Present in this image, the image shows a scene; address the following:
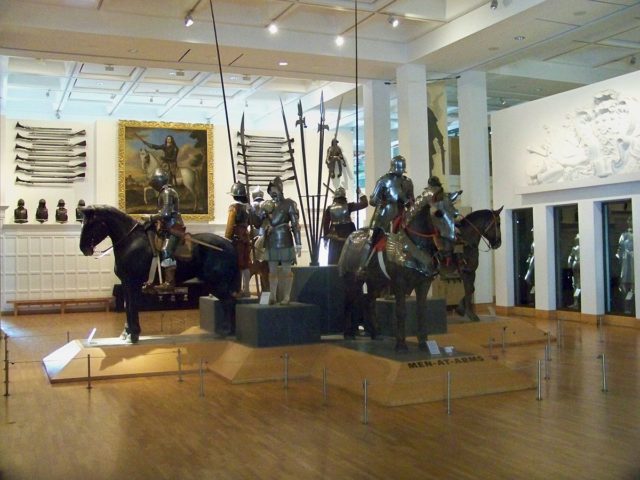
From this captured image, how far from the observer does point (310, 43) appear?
15.1 m

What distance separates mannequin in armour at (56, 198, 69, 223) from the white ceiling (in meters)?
3.00

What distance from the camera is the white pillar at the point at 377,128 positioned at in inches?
675

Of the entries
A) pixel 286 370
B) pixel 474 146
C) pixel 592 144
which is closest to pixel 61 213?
pixel 474 146

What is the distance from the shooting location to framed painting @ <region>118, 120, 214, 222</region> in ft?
68.6

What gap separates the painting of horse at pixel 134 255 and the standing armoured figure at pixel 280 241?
3.61ft

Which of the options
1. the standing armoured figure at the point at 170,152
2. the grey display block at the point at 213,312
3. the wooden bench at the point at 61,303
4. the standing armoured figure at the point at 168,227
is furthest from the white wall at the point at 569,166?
the wooden bench at the point at 61,303

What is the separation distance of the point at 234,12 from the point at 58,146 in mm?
8355

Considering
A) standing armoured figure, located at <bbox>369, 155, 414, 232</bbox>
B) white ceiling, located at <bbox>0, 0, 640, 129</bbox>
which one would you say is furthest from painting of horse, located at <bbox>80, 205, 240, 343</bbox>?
white ceiling, located at <bbox>0, 0, 640, 129</bbox>

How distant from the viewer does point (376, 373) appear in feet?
26.3

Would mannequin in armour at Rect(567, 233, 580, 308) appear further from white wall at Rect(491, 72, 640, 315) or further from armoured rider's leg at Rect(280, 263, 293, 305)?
armoured rider's leg at Rect(280, 263, 293, 305)

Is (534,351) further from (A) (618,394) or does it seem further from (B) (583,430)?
(B) (583,430)

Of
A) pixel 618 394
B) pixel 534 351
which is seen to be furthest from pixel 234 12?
pixel 618 394

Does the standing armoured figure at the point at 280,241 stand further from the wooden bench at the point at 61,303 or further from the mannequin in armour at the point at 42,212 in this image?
the mannequin in armour at the point at 42,212

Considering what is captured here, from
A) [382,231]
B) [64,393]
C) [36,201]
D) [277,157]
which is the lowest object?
[64,393]
